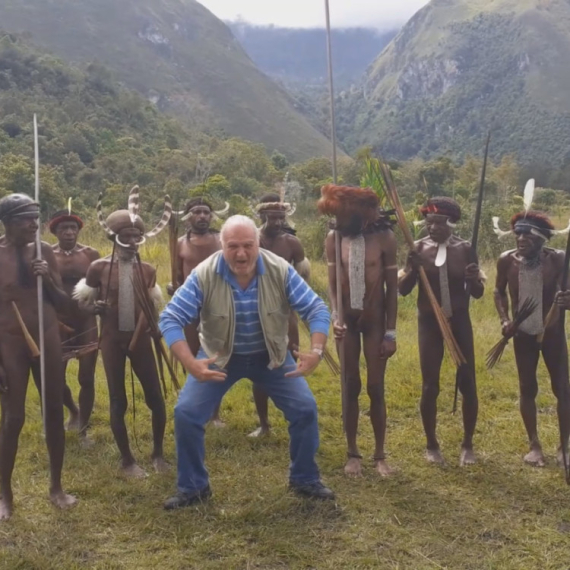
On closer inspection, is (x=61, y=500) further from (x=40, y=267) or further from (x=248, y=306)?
(x=248, y=306)

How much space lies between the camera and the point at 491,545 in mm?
4129

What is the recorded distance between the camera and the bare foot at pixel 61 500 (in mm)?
4594

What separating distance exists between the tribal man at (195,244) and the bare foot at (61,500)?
5.43 feet

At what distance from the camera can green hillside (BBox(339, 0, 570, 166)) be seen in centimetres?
7250

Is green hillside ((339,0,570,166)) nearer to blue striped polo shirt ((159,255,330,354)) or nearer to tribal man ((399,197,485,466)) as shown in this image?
tribal man ((399,197,485,466))

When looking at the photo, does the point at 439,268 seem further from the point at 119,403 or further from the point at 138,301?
the point at 119,403

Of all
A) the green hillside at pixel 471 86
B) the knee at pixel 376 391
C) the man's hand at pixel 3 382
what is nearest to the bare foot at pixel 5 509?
the man's hand at pixel 3 382

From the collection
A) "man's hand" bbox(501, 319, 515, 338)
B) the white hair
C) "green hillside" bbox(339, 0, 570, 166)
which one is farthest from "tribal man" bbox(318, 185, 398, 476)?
"green hillside" bbox(339, 0, 570, 166)

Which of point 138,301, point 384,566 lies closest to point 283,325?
point 138,301

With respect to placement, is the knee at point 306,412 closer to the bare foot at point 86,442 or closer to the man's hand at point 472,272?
the man's hand at point 472,272

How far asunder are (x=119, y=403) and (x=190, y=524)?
112cm

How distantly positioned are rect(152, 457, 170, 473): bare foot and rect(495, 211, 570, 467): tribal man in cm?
280

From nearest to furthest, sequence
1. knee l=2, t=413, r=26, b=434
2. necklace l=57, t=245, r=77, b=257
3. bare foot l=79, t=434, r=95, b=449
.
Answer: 1. knee l=2, t=413, r=26, b=434
2. bare foot l=79, t=434, r=95, b=449
3. necklace l=57, t=245, r=77, b=257

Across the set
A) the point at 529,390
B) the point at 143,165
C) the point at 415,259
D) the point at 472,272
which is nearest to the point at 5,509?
the point at 415,259
